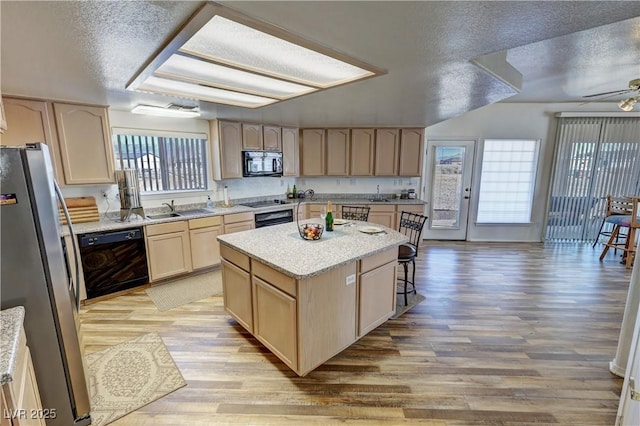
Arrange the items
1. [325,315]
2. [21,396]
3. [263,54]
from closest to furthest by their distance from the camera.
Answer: [21,396] → [263,54] → [325,315]

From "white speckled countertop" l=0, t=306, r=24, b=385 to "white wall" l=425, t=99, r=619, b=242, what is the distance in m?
5.99

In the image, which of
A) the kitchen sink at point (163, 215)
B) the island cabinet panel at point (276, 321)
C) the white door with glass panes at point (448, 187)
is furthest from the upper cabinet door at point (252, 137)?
the white door with glass panes at point (448, 187)

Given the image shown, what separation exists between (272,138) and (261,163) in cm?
54

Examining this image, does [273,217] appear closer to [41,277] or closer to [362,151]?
[362,151]

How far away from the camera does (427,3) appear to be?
1.22 meters

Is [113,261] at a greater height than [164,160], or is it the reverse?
[164,160]

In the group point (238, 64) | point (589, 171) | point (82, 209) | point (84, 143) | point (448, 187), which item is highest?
point (238, 64)

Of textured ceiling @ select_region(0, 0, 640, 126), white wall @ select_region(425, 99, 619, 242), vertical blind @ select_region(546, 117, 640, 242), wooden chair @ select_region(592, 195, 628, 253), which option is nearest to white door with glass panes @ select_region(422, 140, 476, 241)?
white wall @ select_region(425, 99, 619, 242)

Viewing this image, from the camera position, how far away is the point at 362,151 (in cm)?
536

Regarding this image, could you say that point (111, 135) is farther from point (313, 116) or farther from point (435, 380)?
point (435, 380)

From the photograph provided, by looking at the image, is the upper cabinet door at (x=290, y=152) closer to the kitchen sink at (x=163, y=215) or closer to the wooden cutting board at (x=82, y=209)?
the kitchen sink at (x=163, y=215)

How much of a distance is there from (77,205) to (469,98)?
4808 millimetres

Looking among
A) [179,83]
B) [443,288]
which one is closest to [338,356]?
[443,288]

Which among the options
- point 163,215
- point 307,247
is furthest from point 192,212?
point 307,247
